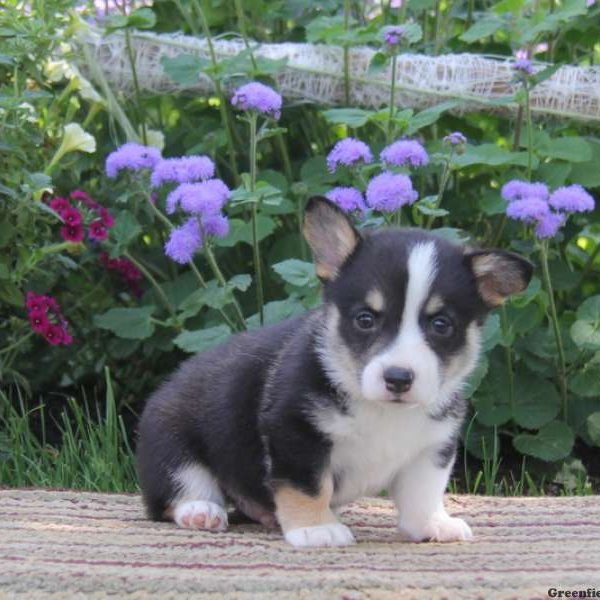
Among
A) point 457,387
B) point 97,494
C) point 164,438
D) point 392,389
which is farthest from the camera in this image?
point 97,494

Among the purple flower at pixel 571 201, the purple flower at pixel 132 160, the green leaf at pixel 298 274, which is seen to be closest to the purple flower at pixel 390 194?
the green leaf at pixel 298 274

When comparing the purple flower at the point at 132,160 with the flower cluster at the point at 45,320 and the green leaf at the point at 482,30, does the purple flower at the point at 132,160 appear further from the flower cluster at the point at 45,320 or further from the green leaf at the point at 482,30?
the green leaf at the point at 482,30

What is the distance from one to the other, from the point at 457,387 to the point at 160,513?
101 cm

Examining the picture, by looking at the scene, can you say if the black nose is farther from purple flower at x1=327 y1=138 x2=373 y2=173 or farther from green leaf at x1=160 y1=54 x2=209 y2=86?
green leaf at x1=160 y1=54 x2=209 y2=86

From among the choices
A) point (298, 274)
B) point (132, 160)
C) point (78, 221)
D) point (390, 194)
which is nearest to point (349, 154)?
point (390, 194)

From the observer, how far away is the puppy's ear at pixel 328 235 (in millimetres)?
3672

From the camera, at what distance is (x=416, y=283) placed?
3.45 m

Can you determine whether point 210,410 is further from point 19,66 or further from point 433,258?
point 19,66

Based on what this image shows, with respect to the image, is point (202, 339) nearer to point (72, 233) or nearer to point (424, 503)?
point (72, 233)

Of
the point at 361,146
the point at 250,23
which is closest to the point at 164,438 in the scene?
the point at 361,146

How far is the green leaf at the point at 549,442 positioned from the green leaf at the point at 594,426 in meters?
0.08

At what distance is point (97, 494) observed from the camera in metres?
4.69

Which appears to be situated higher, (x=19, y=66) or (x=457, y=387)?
(x=19, y=66)

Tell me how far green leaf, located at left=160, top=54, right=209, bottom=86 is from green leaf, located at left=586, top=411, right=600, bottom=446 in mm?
2108
